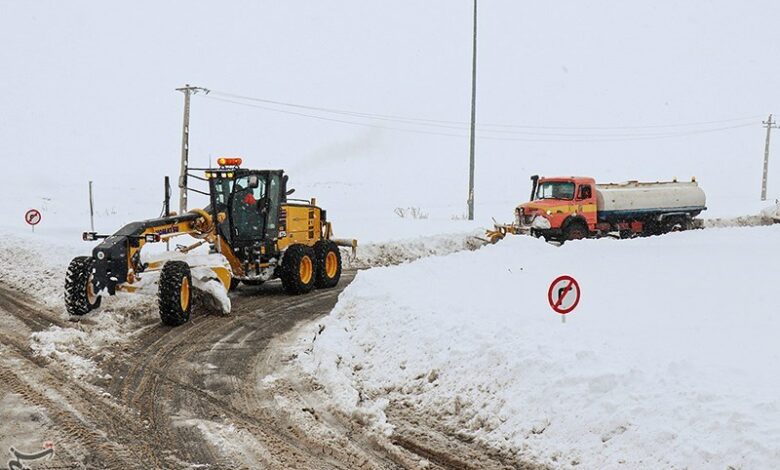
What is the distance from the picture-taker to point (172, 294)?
11109 millimetres

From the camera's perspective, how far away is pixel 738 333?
24.7ft

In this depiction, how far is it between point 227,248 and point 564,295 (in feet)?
25.9

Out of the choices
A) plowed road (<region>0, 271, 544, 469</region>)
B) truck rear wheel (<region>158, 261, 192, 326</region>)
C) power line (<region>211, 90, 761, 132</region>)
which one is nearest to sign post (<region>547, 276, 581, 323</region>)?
plowed road (<region>0, 271, 544, 469</region>)

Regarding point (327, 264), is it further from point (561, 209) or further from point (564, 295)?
point (561, 209)

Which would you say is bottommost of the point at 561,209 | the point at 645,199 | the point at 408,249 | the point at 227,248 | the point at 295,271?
the point at 295,271

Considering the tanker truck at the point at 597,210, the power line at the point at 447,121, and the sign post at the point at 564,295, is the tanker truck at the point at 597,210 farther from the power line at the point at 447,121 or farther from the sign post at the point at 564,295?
the power line at the point at 447,121

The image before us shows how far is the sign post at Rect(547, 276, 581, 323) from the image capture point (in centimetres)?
794

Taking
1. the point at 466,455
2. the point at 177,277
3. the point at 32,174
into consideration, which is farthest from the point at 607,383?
the point at 32,174

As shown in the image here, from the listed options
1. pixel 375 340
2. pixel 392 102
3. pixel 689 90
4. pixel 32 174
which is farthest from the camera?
pixel 689 90

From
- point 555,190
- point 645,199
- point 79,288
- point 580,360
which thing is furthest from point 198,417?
point 645,199

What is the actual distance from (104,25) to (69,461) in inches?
3754

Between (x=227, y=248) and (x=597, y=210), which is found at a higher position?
(x=597, y=210)

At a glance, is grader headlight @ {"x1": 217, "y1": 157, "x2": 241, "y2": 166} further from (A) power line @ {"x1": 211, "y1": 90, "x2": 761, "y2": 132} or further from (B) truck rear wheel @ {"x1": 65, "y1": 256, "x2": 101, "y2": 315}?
(A) power line @ {"x1": 211, "y1": 90, "x2": 761, "y2": 132}

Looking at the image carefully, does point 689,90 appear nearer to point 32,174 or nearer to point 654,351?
point 32,174
